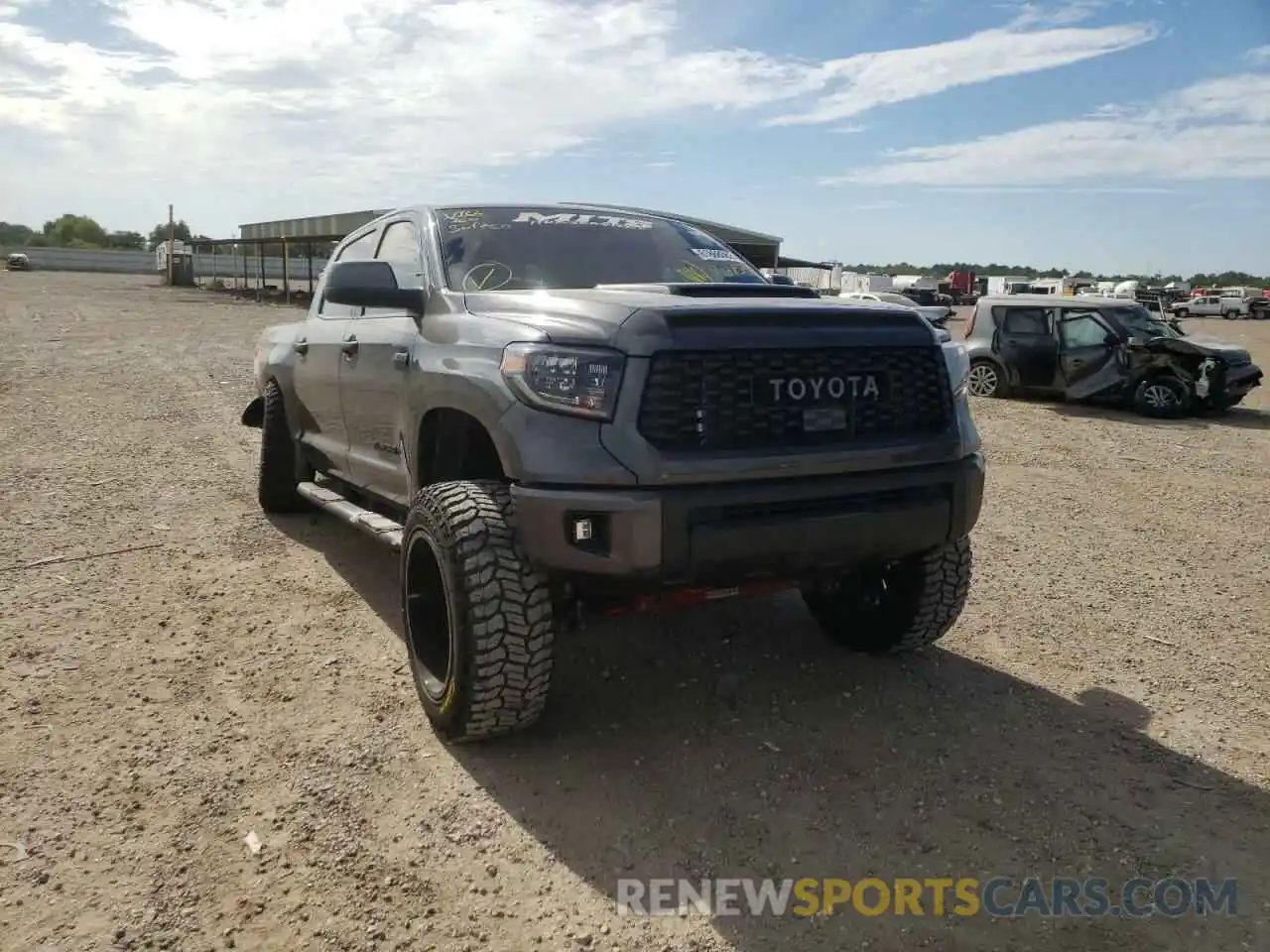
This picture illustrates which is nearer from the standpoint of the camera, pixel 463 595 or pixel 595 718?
pixel 463 595

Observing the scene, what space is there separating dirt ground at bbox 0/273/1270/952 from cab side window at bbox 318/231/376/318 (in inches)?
54.7

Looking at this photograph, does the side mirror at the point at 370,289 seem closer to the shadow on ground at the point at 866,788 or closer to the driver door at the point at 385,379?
the driver door at the point at 385,379

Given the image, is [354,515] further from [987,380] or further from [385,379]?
[987,380]

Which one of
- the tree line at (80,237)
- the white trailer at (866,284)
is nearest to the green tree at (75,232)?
the tree line at (80,237)

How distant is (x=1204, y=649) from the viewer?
171 inches

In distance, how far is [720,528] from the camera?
293 cm

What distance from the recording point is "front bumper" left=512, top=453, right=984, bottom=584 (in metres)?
2.88

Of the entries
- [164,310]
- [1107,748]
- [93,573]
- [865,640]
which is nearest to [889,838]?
[1107,748]

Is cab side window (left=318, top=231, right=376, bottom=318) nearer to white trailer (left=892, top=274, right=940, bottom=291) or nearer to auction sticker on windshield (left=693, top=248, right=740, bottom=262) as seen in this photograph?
auction sticker on windshield (left=693, top=248, right=740, bottom=262)

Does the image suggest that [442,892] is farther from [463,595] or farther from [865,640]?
[865,640]

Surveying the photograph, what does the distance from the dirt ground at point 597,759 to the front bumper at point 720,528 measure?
0.73 metres

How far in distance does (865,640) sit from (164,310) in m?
32.7

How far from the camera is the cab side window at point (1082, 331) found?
42.1 feet

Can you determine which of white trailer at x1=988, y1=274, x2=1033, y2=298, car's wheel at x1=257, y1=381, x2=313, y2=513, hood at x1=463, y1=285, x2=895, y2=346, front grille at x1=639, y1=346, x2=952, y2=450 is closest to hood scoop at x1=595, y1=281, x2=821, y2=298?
hood at x1=463, y1=285, x2=895, y2=346
